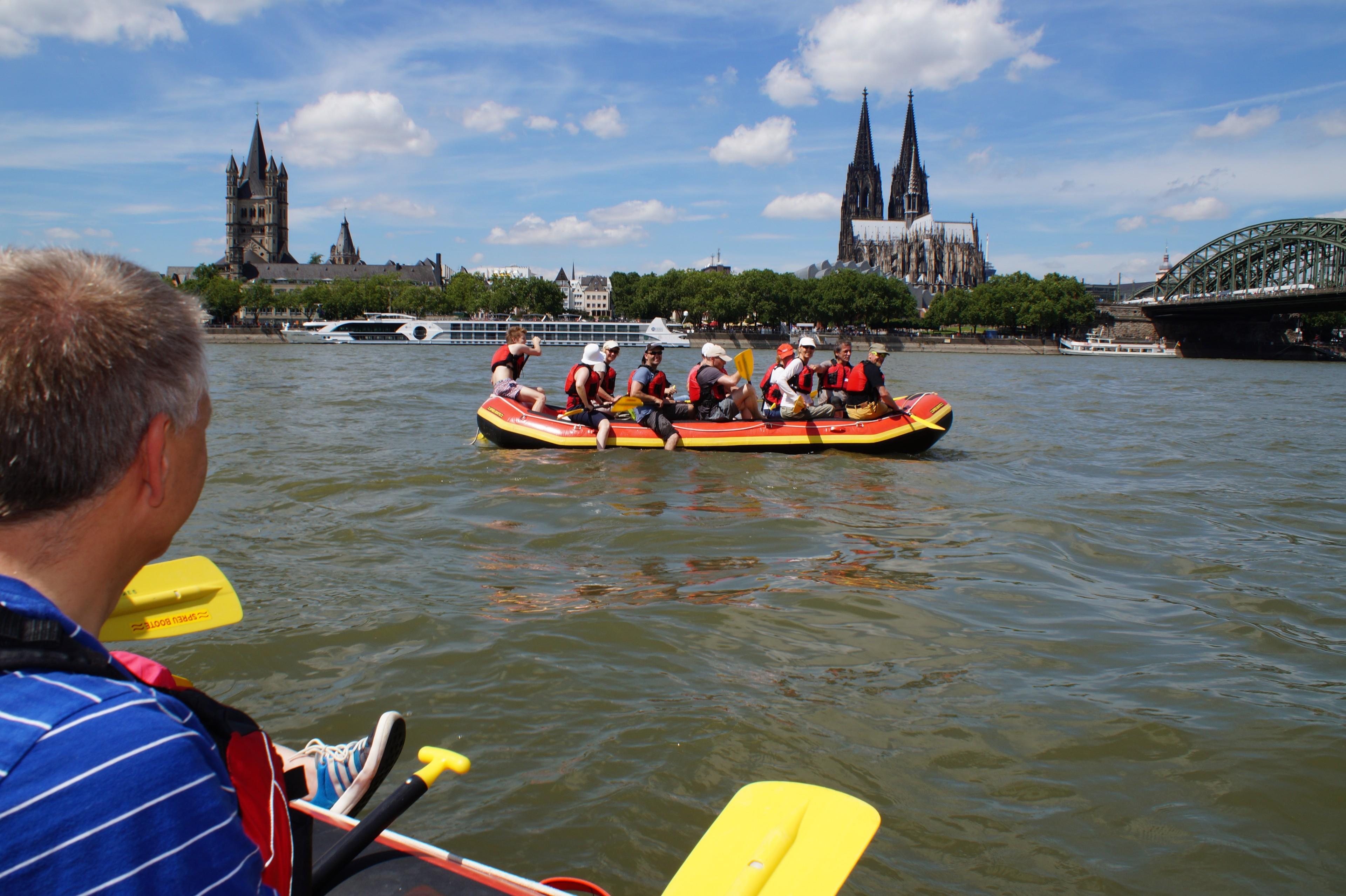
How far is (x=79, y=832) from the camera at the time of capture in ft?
2.90

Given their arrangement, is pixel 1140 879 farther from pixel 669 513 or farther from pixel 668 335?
pixel 668 335

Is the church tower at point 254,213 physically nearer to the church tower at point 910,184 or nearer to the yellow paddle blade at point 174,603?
the church tower at point 910,184

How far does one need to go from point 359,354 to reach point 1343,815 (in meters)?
51.9

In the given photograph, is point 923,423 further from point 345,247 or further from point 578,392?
point 345,247

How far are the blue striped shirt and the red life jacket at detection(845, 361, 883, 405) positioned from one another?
1188cm

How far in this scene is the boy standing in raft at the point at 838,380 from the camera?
12797 millimetres

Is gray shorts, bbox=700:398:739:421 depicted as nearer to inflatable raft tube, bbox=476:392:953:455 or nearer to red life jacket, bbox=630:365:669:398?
inflatable raft tube, bbox=476:392:953:455

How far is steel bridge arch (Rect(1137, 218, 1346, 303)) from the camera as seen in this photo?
75.7m

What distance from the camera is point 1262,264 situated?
3354 inches

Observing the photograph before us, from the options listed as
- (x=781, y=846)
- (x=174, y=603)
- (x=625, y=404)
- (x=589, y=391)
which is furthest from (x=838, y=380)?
(x=781, y=846)

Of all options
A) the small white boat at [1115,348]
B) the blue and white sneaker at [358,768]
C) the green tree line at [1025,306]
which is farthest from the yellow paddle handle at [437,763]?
the green tree line at [1025,306]

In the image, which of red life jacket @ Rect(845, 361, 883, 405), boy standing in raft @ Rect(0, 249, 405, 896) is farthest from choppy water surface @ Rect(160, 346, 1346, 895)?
boy standing in raft @ Rect(0, 249, 405, 896)

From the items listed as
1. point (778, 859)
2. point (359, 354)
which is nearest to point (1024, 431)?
point (778, 859)

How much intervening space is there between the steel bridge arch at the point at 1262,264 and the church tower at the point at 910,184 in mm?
35546
